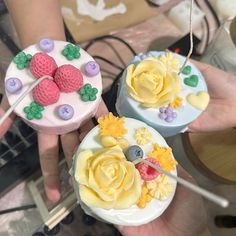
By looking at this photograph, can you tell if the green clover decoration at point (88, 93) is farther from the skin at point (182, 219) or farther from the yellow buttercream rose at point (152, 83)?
the skin at point (182, 219)

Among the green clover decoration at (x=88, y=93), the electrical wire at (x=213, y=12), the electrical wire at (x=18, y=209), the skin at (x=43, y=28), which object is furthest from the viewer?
the electrical wire at (x=213, y=12)

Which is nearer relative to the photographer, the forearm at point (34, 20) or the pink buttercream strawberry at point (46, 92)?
Answer: the pink buttercream strawberry at point (46, 92)

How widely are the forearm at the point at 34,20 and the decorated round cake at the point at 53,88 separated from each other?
0.48ft

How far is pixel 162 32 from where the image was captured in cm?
92

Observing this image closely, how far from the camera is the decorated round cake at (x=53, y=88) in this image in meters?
0.52

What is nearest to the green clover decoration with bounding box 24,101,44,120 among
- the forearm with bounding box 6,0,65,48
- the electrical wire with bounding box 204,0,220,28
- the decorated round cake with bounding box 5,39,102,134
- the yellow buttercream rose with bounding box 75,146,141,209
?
the decorated round cake with bounding box 5,39,102,134

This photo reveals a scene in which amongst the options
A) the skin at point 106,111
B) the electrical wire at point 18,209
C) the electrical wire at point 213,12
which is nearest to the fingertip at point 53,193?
the skin at point 106,111

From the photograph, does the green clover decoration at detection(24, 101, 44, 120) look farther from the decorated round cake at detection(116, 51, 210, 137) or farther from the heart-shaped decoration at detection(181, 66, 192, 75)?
the heart-shaped decoration at detection(181, 66, 192, 75)

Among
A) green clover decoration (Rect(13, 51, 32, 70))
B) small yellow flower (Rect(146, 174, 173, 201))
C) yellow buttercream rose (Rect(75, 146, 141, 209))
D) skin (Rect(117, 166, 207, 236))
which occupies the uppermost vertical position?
green clover decoration (Rect(13, 51, 32, 70))

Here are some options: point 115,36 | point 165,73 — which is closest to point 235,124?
point 165,73

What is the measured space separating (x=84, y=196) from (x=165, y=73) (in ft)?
0.72

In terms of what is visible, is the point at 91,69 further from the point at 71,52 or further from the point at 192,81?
the point at 192,81

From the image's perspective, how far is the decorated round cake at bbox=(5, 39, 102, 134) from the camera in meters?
0.52

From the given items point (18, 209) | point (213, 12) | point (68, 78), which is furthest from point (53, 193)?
point (213, 12)
